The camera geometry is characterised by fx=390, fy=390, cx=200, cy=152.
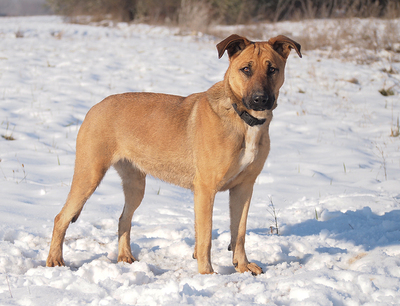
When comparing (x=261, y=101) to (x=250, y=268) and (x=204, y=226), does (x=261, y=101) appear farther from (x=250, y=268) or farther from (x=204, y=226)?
(x=250, y=268)

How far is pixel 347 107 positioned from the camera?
29.0ft

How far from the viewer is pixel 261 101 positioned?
309 centimetres

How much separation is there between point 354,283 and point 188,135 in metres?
1.78

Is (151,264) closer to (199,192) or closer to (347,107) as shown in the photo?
(199,192)

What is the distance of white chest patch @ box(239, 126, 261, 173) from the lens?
3227 mm

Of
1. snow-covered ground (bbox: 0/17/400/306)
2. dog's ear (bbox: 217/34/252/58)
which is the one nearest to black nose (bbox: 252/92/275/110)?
dog's ear (bbox: 217/34/252/58)

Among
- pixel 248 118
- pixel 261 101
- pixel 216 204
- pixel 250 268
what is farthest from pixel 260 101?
pixel 216 204

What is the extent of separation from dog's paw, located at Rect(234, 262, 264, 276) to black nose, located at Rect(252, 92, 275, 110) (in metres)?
1.37

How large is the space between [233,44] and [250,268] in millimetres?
1983

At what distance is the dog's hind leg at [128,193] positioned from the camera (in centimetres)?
384

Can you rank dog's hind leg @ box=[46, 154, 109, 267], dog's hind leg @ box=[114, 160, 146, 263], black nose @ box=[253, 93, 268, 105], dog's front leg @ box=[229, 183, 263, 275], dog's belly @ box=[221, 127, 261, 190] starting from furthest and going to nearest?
1. dog's hind leg @ box=[114, 160, 146, 263]
2. dog's hind leg @ box=[46, 154, 109, 267]
3. dog's front leg @ box=[229, 183, 263, 275]
4. dog's belly @ box=[221, 127, 261, 190]
5. black nose @ box=[253, 93, 268, 105]

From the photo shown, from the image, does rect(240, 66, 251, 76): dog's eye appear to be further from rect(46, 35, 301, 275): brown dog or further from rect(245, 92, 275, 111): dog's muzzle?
rect(245, 92, 275, 111): dog's muzzle

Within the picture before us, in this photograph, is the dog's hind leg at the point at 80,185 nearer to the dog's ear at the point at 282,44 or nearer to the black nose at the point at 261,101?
the black nose at the point at 261,101

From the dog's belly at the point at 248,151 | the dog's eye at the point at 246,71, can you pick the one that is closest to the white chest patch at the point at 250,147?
the dog's belly at the point at 248,151
